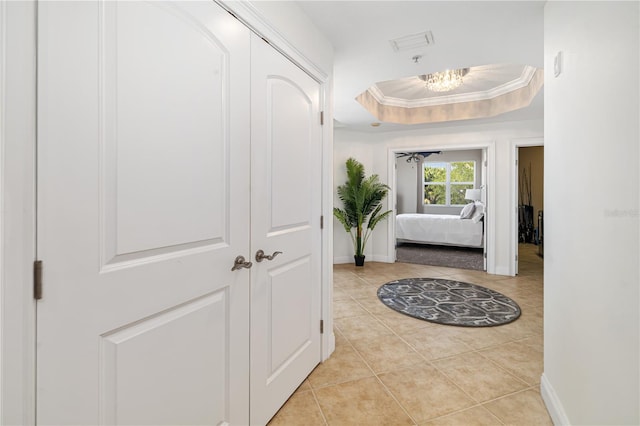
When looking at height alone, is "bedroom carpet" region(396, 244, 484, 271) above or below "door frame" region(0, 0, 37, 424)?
below

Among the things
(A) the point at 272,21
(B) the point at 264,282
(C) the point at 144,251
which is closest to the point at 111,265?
(C) the point at 144,251

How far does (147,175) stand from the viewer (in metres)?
1.00

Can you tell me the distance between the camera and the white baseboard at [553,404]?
4.78 ft

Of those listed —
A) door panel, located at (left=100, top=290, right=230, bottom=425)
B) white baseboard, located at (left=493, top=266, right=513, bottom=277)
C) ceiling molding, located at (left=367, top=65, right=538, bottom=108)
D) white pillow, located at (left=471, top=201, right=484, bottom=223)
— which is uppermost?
ceiling molding, located at (left=367, top=65, right=538, bottom=108)

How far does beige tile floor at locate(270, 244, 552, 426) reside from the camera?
1.63 m

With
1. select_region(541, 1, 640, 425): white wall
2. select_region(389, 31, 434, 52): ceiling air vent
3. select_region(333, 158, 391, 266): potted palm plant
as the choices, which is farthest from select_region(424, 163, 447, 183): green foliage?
select_region(541, 1, 640, 425): white wall

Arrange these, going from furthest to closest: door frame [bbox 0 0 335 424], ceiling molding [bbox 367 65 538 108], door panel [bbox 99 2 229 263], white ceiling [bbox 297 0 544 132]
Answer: ceiling molding [bbox 367 65 538 108] → white ceiling [bbox 297 0 544 132] → door panel [bbox 99 2 229 263] → door frame [bbox 0 0 335 424]

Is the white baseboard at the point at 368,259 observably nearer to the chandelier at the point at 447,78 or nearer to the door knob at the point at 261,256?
the chandelier at the point at 447,78

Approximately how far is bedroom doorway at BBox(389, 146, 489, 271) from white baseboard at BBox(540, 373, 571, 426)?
3.29 m

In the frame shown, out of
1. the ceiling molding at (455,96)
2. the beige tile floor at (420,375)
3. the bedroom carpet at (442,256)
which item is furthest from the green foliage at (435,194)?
the beige tile floor at (420,375)

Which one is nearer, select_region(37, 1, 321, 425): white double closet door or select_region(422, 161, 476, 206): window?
select_region(37, 1, 321, 425): white double closet door

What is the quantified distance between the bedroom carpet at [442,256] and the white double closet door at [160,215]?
430 cm

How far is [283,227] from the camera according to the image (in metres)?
1.71

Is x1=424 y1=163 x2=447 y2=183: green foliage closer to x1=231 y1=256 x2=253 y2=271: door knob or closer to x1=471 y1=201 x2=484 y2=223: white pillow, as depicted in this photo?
x1=471 y1=201 x2=484 y2=223: white pillow
